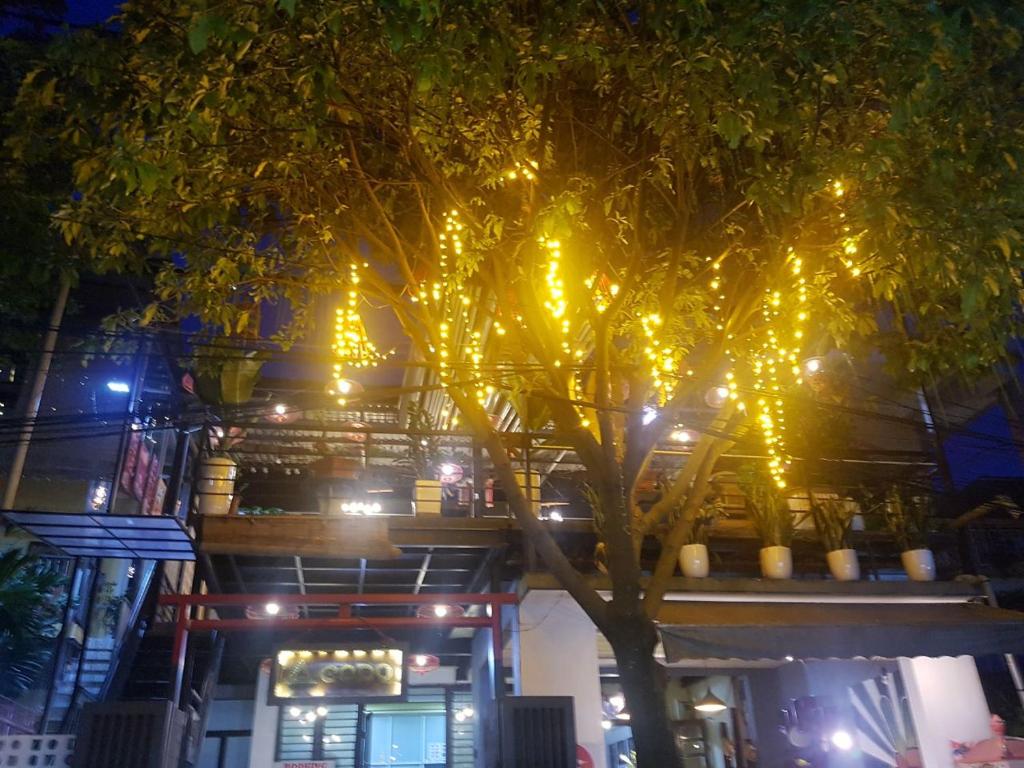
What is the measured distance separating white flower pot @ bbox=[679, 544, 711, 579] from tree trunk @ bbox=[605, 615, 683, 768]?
3760mm

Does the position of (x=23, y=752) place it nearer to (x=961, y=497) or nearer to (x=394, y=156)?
(x=394, y=156)

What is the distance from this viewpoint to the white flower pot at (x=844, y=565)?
35.1 feet

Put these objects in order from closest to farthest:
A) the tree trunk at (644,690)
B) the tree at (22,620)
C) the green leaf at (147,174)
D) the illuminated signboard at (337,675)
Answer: the green leaf at (147,174)
the tree trunk at (644,690)
the tree at (22,620)
the illuminated signboard at (337,675)

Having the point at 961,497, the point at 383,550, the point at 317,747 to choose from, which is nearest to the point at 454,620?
the point at 383,550

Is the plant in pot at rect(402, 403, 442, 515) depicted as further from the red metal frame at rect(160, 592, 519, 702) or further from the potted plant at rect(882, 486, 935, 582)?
the potted plant at rect(882, 486, 935, 582)

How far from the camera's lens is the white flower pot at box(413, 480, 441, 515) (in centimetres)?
1021

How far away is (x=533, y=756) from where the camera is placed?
7137 mm

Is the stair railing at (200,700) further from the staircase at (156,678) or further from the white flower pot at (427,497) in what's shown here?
the white flower pot at (427,497)

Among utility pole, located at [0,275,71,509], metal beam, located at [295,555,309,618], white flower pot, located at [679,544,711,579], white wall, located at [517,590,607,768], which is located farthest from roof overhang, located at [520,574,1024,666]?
utility pole, located at [0,275,71,509]

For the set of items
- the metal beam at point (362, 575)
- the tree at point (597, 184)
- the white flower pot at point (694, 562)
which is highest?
the tree at point (597, 184)

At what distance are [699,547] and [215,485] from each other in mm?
6489

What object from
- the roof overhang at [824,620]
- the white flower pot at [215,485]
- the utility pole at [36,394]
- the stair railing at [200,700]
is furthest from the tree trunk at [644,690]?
the utility pole at [36,394]

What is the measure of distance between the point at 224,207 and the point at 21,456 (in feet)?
19.9

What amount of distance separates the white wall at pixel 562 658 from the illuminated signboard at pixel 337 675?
6.54 feet
